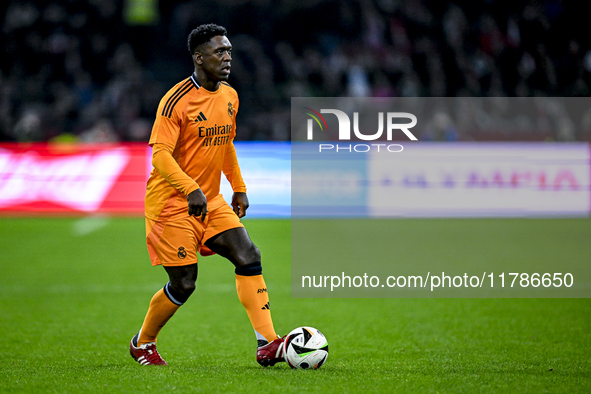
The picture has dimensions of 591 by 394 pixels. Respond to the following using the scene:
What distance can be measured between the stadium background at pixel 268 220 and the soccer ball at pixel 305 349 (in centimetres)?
16

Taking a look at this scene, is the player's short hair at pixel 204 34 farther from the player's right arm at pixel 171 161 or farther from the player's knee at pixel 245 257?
the player's knee at pixel 245 257

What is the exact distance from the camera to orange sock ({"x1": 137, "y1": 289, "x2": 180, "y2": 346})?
4277 millimetres

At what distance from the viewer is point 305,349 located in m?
4.07

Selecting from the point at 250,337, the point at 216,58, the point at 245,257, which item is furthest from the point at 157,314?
the point at 216,58

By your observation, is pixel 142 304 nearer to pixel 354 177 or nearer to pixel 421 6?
pixel 354 177

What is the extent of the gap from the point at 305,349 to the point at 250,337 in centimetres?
141

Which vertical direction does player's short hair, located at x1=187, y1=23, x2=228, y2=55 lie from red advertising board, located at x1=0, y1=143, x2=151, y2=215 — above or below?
above

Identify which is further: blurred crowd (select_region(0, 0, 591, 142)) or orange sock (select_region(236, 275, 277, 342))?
blurred crowd (select_region(0, 0, 591, 142))

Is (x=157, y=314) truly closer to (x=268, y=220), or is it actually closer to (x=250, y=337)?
(x=250, y=337)

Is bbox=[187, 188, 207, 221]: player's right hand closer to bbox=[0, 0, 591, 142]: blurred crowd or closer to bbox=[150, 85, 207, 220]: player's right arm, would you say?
bbox=[150, 85, 207, 220]: player's right arm

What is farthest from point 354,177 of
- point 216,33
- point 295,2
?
point 216,33

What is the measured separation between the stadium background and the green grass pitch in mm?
27

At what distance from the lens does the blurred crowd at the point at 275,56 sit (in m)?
14.4

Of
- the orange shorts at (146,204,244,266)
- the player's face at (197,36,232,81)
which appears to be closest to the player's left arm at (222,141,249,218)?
the orange shorts at (146,204,244,266)
